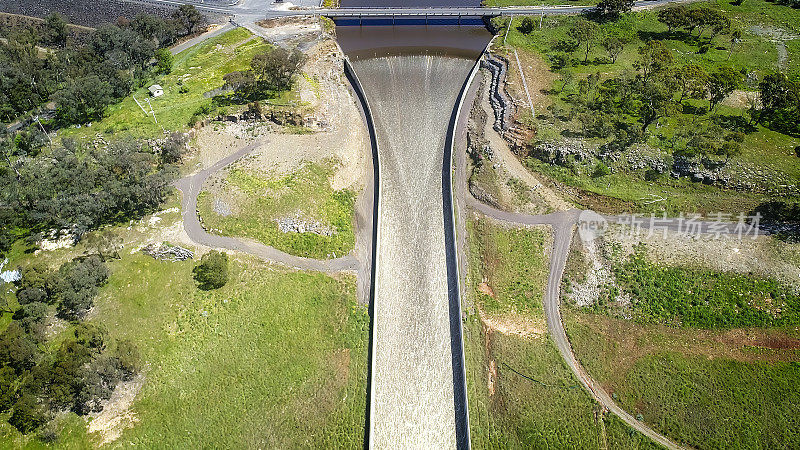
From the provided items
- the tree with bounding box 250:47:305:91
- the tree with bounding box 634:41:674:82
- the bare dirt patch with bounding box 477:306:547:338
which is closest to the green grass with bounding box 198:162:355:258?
the bare dirt patch with bounding box 477:306:547:338

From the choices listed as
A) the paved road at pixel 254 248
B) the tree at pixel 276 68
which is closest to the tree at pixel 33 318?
the paved road at pixel 254 248

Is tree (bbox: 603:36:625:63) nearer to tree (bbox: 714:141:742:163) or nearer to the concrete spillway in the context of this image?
the concrete spillway

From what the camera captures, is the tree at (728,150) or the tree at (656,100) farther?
the tree at (656,100)

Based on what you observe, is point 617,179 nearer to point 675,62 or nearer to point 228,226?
point 675,62

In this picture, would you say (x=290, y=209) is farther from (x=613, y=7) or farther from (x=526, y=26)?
(x=613, y=7)

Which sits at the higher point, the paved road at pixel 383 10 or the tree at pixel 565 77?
the paved road at pixel 383 10

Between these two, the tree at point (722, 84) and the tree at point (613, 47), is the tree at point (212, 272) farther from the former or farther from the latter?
the tree at point (613, 47)

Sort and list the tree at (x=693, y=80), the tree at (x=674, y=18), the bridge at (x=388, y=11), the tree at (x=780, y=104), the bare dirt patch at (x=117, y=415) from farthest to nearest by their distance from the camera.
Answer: the bridge at (x=388, y=11) → the tree at (x=674, y=18) → the tree at (x=693, y=80) → the tree at (x=780, y=104) → the bare dirt patch at (x=117, y=415)
